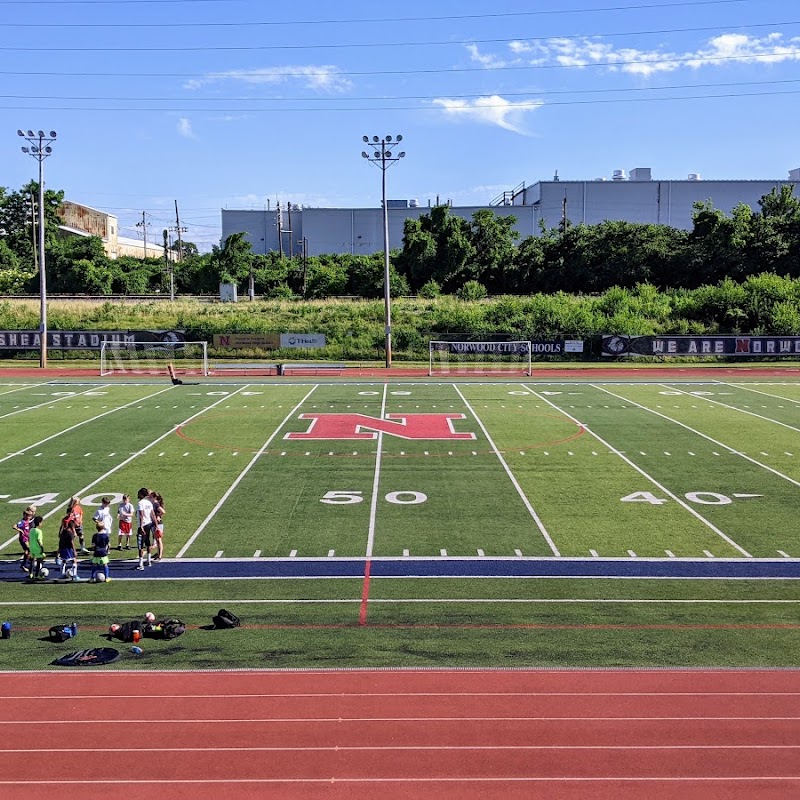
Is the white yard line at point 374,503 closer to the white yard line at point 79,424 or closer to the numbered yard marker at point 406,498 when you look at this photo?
the numbered yard marker at point 406,498

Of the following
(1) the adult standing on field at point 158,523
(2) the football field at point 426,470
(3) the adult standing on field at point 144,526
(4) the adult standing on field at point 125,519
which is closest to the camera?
(3) the adult standing on field at point 144,526

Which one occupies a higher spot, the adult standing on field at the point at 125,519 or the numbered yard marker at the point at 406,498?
the adult standing on field at the point at 125,519

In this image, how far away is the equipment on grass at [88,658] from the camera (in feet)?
42.4

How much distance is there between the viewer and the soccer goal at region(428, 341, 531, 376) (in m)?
59.0

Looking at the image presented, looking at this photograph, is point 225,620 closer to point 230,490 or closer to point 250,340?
point 230,490

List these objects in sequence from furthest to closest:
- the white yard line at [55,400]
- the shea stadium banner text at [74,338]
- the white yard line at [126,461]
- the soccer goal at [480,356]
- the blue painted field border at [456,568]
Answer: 1. the shea stadium banner text at [74,338]
2. the soccer goal at [480,356]
3. the white yard line at [55,400]
4. the white yard line at [126,461]
5. the blue painted field border at [456,568]

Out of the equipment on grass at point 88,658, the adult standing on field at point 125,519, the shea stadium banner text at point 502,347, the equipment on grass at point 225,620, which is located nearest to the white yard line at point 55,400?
the adult standing on field at point 125,519

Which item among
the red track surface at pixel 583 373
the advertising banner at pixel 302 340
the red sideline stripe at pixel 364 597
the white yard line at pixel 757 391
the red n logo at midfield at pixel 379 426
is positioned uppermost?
the advertising banner at pixel 302 340

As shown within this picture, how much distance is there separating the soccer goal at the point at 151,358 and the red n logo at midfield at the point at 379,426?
2256 cm

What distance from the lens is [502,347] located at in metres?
61.5

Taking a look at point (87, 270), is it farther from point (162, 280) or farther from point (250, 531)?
point (250, 531)

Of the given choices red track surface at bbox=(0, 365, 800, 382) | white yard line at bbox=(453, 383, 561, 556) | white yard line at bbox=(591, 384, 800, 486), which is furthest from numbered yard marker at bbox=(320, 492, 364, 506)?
red track surface at bbox=(0, 365, 800, 382)

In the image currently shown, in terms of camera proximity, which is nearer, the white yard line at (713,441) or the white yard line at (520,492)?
the white yard line at (520,492)

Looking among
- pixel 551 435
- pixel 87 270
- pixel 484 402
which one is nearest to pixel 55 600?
pixel 551 435
